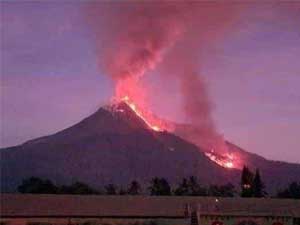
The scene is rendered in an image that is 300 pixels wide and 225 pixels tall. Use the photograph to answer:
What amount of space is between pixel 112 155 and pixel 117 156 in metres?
1.23

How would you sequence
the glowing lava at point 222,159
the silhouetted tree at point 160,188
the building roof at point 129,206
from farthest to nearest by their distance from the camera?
the glowing lava at point 222,159, the silhouetted tree at point 160,188, the building roof at point 129,206

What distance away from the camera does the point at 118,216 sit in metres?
35.3

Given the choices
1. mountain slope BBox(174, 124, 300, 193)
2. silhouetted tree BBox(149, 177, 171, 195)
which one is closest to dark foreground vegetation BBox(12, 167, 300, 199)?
silhouetted tree BBox(149, 177, 171, 195)

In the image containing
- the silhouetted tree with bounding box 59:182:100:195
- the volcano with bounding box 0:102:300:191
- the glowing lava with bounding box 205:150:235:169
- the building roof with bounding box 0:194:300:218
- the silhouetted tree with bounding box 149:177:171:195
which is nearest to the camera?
the building roof with bounding box 0:194:300:218

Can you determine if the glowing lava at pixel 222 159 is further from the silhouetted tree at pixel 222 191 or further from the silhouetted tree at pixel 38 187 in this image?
the silhouetted tree at pixel 38 187

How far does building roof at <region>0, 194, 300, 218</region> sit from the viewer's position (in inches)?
1378

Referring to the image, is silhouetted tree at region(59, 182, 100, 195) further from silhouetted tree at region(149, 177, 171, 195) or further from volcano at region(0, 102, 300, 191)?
volcano at region(0, 102, 300, 191)

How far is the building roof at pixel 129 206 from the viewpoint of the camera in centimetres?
3500

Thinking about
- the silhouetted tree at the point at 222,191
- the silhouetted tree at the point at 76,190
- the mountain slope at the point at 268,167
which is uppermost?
the mountain slope at the point at 268,167

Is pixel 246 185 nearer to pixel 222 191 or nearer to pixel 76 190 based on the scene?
pixel 222 191

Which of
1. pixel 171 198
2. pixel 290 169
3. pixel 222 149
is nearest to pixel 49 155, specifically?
pixel 222 149

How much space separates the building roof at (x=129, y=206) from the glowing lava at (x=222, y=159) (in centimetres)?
9753

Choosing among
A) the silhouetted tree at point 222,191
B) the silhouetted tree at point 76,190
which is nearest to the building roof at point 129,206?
the silhouetted tree at point 76,190

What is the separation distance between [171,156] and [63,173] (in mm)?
18758
